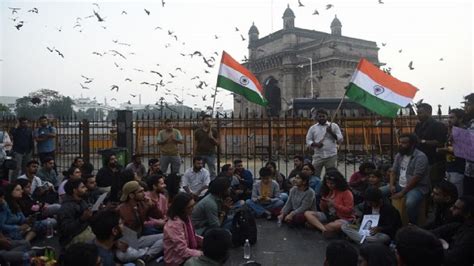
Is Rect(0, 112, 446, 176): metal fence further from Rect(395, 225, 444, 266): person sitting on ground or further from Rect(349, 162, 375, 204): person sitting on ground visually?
Rect(395, 225, 444, 266): person sitting on ground

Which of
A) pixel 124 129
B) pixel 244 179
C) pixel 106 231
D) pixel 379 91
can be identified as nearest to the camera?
pixel 106 231

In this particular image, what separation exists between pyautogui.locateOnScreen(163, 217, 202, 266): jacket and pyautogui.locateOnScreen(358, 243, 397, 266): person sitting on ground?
2170 millimetres

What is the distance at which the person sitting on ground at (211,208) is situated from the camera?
230 inches

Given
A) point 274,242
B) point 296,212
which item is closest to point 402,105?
point 296,212

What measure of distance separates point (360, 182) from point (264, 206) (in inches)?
79.8

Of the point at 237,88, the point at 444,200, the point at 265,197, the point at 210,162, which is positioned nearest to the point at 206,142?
the point at 210,162

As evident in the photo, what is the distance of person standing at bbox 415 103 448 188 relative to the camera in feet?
22.5

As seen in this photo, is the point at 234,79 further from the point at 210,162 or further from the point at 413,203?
the point at 413,203

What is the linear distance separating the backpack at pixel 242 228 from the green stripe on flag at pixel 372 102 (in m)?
3.87

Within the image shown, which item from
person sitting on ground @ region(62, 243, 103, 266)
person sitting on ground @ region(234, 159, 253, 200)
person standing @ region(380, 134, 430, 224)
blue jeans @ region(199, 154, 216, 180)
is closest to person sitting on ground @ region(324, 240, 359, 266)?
person sitting on ground @ region(62, 243, 103, 266)

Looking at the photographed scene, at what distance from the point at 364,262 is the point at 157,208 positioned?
3823mm

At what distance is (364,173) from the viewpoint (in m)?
8.12

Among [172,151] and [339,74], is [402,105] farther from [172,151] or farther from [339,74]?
[339,74]

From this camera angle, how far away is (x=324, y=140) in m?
8.64
